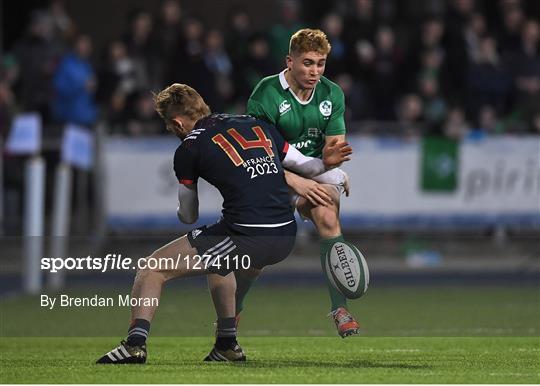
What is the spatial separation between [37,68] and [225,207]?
37.5 feet

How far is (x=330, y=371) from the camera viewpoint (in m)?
9.55

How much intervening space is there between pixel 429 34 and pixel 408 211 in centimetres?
282

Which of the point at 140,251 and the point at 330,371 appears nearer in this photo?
the point at 330,371

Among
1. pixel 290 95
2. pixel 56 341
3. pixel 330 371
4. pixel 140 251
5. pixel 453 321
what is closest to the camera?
pixel 330 371

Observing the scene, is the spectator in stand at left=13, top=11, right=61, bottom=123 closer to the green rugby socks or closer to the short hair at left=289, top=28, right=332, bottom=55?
the short hair at left=289, top=28, right=332, bottom=55

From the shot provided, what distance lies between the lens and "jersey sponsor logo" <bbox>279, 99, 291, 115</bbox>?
10625 mm

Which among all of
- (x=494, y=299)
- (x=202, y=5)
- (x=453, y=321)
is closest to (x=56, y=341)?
(x=453, y=321)

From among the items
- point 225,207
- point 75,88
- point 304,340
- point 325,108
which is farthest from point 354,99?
point 225,207

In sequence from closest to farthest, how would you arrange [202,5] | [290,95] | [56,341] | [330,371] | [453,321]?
[330,371], [290,95], [56,341], [453,321], [202,5]

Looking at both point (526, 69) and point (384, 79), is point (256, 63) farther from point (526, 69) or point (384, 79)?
point (526, 69)

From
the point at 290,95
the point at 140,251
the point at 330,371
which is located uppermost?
the point at 290,95

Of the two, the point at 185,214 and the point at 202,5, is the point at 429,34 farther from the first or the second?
the point at 185,214

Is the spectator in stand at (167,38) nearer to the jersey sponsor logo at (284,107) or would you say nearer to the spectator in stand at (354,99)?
the spectator in stand at (354,99)

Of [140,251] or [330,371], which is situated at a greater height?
[330,371]
